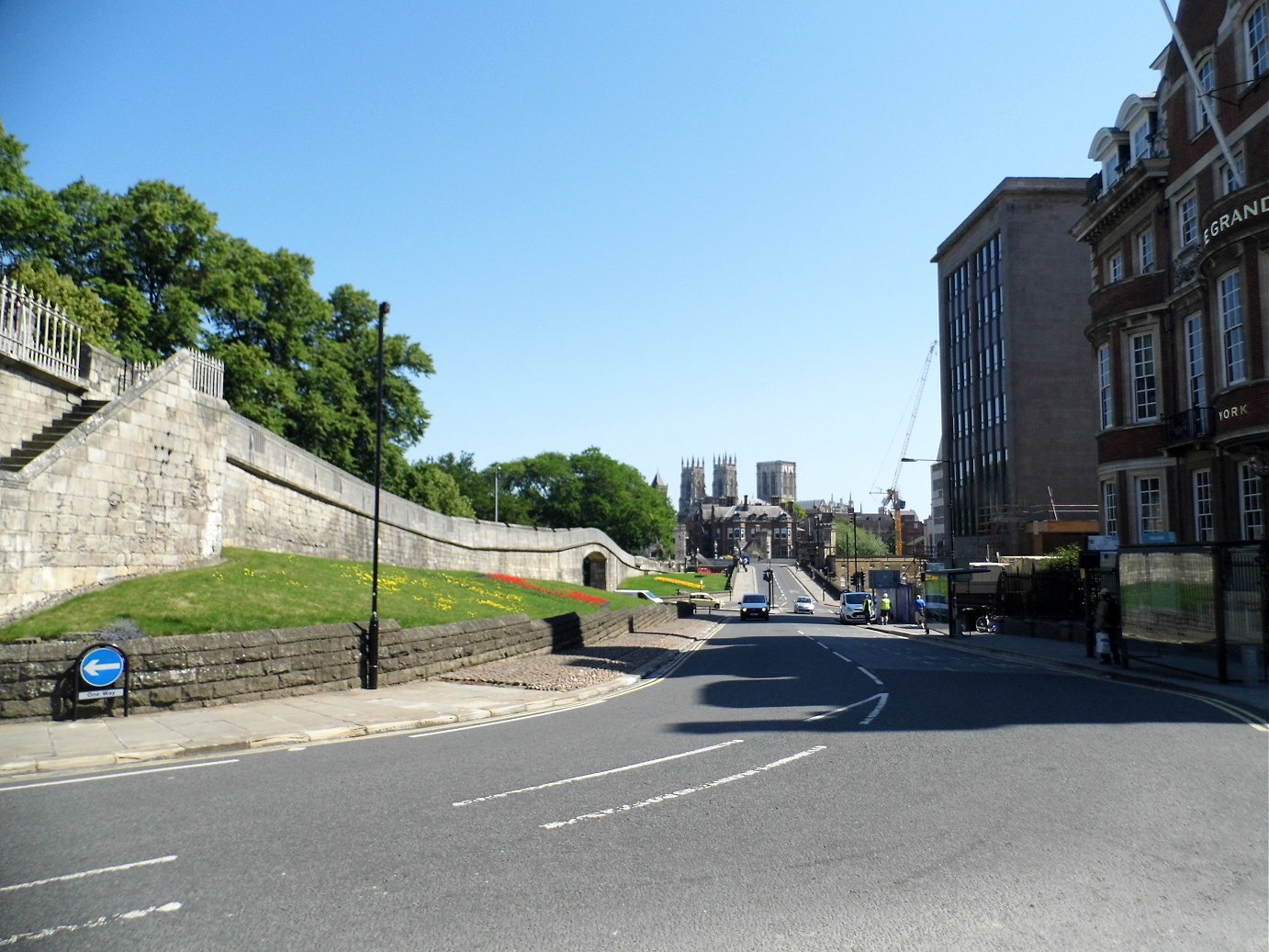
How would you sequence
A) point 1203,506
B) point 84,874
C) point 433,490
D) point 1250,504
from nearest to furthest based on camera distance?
point 84,874 → point 1250,504 → point 1203,506 → point 433,490

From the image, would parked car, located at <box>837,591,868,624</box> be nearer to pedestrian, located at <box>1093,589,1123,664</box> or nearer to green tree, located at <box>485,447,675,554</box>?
pedestrian, located at <box>1093,589,1123,664</box>

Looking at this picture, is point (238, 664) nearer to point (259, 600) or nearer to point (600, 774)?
point (259, 600)

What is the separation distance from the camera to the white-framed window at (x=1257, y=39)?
22766 millimetres

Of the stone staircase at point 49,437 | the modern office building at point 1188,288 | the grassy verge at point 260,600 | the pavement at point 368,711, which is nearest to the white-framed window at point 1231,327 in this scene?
the modern office building at point 1188,288

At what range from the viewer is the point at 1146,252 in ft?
98.9

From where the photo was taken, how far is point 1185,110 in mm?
27125

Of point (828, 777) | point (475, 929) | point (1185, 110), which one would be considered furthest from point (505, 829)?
point (1185, 110)

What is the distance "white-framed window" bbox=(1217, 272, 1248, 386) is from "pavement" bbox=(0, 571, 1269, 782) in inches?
317

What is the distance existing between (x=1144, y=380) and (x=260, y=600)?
27.5 m

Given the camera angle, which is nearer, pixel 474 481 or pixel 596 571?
pixel 596 571

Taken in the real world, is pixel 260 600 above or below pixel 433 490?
below

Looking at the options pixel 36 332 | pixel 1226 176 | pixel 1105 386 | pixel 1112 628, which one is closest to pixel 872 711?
pixel 1112 628

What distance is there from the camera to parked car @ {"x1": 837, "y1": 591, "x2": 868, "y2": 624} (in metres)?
53.9

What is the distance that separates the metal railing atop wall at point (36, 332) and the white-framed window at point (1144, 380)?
30.4 meters
